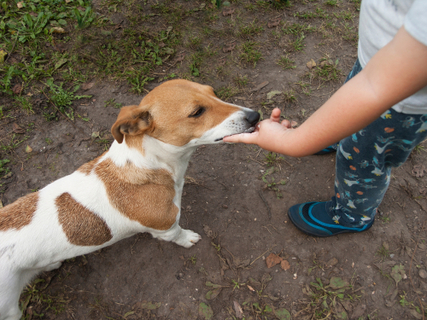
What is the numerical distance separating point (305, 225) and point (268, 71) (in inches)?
109

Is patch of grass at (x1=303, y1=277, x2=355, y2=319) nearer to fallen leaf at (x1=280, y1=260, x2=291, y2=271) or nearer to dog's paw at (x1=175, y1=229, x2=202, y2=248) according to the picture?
fallen leaf at (x1=280, y1=260, x2=291, y2=271)

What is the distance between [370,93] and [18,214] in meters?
2.83

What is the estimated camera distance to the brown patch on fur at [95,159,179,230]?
2.62 m

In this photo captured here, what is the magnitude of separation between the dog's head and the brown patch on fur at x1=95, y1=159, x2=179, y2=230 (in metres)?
0.38

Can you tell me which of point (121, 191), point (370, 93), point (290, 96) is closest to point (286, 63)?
point (290, 96)

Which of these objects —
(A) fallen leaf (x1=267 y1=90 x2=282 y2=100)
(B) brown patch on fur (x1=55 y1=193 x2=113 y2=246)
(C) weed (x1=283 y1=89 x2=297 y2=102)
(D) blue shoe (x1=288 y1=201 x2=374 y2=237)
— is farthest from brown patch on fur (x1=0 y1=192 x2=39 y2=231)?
(C) weed (x1=283 y1=89 x2=297 y2=102)

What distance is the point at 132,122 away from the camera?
235cm

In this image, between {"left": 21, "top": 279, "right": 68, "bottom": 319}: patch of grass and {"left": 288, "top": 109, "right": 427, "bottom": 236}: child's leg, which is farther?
{"left": 21, "top": 279, "right": 68, "bottom": 319}: patch of grass

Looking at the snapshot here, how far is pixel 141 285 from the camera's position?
3.22 m

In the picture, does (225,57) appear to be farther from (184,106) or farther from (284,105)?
(184,106)

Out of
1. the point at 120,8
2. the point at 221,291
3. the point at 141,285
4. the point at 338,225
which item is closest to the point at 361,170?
the point at 338,225

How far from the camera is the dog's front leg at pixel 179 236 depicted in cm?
296

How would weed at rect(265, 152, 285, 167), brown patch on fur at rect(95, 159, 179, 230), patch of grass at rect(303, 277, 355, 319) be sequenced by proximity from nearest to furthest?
1. brown patch on fur at rect(95, 159, 179, 230)
2. patch of grass at rect(303, 277, 355, 319)
3. weed at rect(265, 152, 285, 167)

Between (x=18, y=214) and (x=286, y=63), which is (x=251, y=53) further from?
(x=18, y=214)
